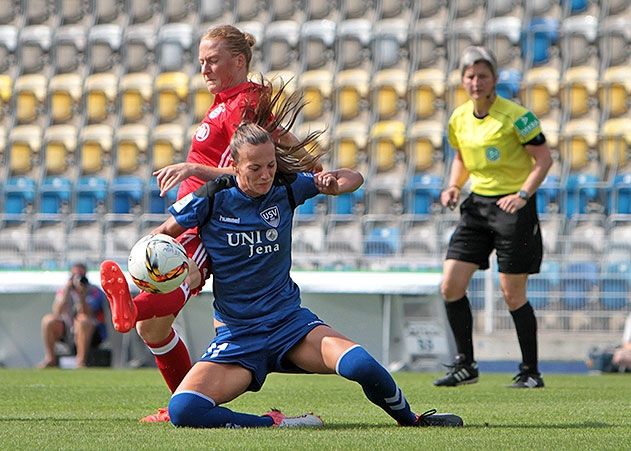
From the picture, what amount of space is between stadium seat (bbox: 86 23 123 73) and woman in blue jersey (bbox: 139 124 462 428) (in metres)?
14.9

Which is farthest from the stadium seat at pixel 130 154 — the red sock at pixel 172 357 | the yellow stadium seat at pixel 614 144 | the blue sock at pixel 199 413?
the blue sock at pixel 199 413

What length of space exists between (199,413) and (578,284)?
8.94 meters

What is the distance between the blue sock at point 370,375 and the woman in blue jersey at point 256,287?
2 cm

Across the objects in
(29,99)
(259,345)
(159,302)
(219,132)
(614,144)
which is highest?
(29,99)

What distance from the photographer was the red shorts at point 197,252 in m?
5.11

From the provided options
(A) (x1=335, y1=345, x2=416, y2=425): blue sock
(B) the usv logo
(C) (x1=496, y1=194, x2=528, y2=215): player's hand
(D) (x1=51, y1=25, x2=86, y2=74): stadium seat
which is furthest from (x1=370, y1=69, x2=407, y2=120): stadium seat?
(A) (x1=335, y1=345, x2=416, y2=425): blue sock

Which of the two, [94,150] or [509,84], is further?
[94,150]

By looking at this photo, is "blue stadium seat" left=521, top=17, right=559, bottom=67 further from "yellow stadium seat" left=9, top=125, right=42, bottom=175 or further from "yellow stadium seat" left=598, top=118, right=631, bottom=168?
"yellow stadium seat" left=9, top=125, right=42, bottom=175

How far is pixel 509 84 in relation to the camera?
1752cm

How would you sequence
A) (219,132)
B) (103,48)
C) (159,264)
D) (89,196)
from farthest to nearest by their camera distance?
1. (103,48)
2. (89,196)
3. (219,132)
4. (159,264)

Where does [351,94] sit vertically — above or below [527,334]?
above

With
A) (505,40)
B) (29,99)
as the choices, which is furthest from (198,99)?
(505,40)

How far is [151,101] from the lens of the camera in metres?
19.1

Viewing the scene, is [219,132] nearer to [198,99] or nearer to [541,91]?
[541,91]
